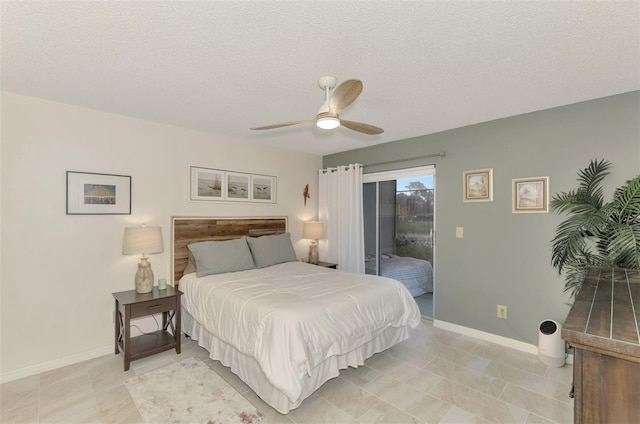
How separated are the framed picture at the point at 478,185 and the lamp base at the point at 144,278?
11.9ft

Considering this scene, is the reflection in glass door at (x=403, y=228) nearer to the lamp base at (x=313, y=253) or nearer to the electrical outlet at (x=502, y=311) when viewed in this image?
the lamp base at (x=313, y=253)

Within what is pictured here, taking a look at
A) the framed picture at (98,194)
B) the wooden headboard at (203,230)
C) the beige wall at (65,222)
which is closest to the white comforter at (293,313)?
the wooden headboard at (203,230)

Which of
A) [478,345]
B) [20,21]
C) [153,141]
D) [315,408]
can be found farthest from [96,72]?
[478,345]

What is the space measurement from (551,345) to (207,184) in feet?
13.3

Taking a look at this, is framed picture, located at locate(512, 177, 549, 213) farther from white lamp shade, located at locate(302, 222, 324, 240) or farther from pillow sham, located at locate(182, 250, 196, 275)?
pillow sham, located at locate(182, 250, 196, 275)

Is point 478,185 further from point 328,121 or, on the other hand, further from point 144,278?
point 144,278

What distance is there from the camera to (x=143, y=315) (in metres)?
2.78

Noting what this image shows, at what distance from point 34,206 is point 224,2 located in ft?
8.38

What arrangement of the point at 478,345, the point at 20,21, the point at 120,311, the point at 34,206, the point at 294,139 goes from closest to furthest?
the point at 20,21
the point at 34,206
the point at 120,311
the point at 478,345
the point at 294,139

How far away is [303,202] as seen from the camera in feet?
16.2

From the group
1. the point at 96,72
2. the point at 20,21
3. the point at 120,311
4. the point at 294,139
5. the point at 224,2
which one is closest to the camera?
the point at 224,2

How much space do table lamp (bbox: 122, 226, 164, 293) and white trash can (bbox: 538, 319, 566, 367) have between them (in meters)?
3.82

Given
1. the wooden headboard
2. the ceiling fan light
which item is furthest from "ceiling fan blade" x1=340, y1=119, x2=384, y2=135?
the wooden headboard

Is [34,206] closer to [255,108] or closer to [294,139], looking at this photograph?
[255,108]
